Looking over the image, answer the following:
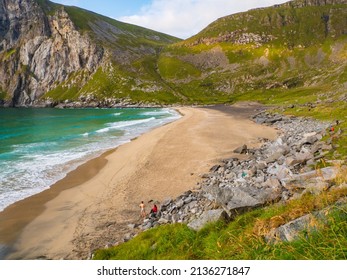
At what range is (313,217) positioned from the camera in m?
7.41

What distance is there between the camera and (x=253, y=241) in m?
8.15

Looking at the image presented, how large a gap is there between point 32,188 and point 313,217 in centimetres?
2921

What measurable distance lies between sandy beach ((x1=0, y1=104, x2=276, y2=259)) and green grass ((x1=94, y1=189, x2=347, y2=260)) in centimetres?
599

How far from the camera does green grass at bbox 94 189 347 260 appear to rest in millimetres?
6906

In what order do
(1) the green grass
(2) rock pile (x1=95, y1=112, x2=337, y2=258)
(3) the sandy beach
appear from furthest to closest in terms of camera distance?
(3) the sandy beach, (2) rock pile (x1=95, y1=112, x2=337, y2=258), (1) the green grass

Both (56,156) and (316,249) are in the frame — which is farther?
(56,156)

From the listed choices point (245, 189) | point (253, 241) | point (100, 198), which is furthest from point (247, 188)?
point (100, 198)

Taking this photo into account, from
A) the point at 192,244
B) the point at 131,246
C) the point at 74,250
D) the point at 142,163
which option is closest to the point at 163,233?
the point at 131,246

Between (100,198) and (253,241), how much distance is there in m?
20.6

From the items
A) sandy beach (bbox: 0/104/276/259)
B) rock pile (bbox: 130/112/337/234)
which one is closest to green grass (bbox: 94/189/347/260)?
rock pile (bbox: 130/112/337/234)

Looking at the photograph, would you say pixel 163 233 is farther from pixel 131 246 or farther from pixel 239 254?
pixel 239 254

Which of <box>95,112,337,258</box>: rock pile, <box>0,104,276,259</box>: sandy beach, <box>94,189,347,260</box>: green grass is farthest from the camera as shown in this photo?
<box>0,104,276,259</box>: sandy beach

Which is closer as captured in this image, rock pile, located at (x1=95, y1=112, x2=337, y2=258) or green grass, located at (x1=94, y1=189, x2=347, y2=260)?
green grass, located at (x1=94, y1=189, x2=347, y2=260)

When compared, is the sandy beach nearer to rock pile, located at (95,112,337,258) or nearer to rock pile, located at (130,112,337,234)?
rock pile, located at (95,112,337,258)
